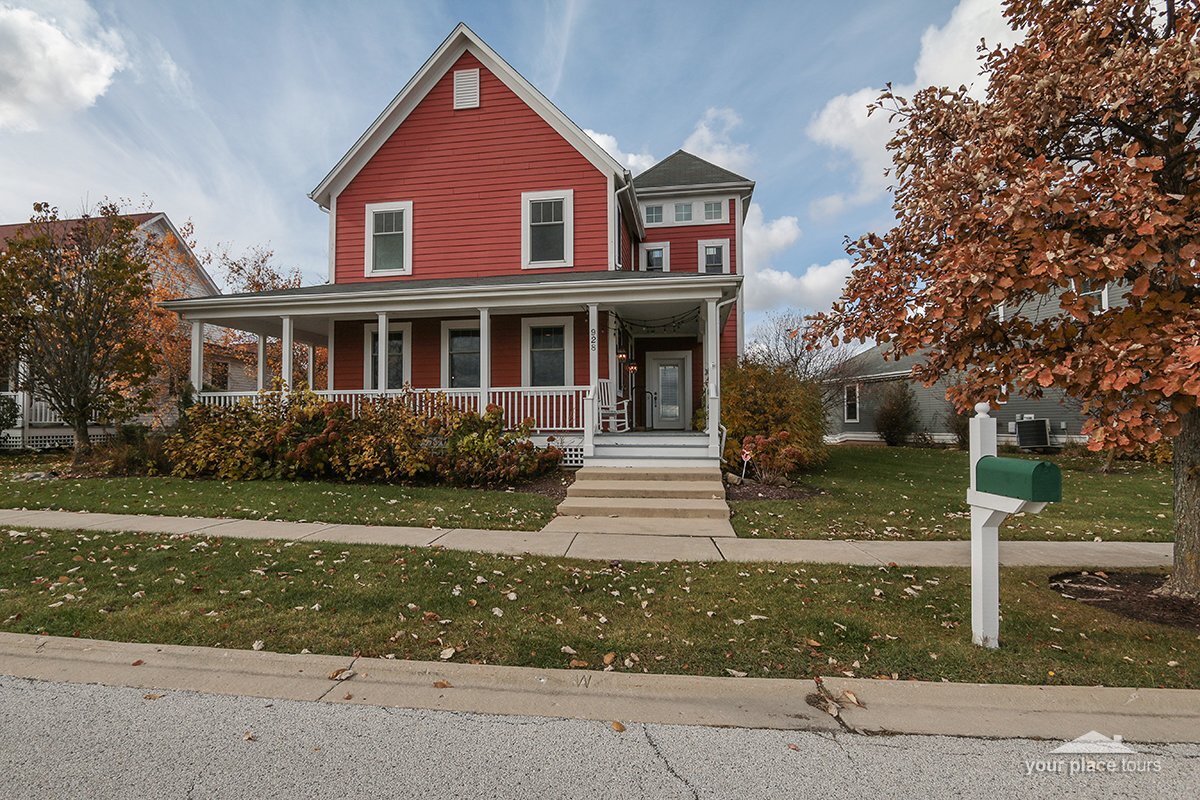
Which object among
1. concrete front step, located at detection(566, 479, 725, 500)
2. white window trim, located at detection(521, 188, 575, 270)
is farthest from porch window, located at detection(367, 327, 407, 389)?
concrete front step, located at detection(566, 479, 725, 500)

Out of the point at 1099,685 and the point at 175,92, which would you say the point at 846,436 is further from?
the point at 175,92

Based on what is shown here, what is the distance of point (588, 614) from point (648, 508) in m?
3.66

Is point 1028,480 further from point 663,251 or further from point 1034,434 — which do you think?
point 1034,434

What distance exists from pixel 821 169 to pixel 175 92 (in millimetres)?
15308

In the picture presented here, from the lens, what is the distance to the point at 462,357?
12.8 m

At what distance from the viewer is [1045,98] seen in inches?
150

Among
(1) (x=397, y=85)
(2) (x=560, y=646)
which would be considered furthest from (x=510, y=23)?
(2) (x=560, y=646)

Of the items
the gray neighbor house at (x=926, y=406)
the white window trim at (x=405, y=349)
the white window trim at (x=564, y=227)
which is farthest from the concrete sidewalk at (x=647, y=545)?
the gray neighbor house at (x=926, y=406)

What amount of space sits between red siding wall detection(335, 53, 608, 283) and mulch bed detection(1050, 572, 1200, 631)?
997cm

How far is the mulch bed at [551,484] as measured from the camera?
8704mm

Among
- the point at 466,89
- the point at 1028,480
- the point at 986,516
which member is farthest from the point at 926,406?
the point at 1028,480

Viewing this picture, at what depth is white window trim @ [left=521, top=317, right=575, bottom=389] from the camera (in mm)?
12367

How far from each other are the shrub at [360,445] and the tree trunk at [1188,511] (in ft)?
24.8

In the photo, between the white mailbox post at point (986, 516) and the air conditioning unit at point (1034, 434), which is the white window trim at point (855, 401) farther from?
the white mailbox post at point (986, 516)
